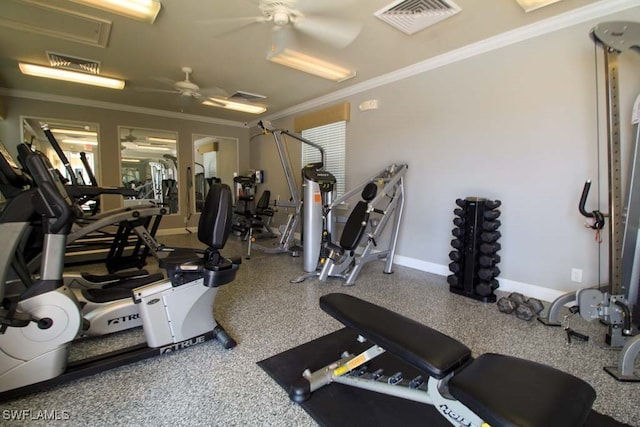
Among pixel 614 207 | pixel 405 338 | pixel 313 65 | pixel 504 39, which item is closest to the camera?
pixel 405 338

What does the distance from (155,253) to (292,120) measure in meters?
3.99

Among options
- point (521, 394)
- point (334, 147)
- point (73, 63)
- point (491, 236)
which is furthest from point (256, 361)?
point (73, 63)

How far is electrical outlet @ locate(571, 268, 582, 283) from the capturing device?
277 centimetres

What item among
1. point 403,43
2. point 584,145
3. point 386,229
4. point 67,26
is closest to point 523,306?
point 584,145

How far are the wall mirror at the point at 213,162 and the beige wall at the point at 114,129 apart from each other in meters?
0.28

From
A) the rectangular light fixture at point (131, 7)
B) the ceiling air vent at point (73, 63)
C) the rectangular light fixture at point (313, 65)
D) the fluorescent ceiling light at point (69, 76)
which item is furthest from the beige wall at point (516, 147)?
the fluorescent ceiling light at point (69, 76)

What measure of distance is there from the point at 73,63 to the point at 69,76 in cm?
55

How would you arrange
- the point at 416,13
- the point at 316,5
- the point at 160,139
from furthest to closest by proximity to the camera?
the point at 160,139 → the point at 416,13 → the point at 316,5

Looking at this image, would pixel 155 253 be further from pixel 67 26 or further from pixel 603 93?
pixel 603 93

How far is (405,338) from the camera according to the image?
1261 millimetres

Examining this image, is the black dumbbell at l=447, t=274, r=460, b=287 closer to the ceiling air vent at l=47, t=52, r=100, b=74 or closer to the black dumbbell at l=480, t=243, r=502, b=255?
the black dumbbell at l=480, t=243, r=502, b=255

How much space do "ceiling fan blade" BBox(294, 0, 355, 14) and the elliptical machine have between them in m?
→ 1.76

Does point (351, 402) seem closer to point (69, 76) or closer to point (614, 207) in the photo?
point (614, 207)

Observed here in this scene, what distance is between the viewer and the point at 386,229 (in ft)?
14.9
